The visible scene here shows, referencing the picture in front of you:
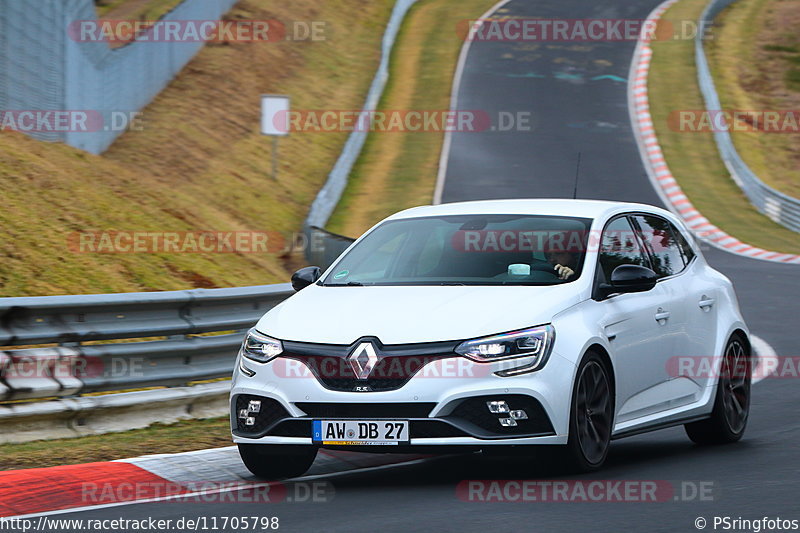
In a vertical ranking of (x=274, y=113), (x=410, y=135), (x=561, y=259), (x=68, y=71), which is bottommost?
(x=561, y=259)

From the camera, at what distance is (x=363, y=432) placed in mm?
7465

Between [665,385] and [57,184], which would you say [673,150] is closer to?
[57,184]

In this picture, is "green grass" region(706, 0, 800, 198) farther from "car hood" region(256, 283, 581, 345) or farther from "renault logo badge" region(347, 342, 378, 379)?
"renault logo badge" region(347, 342, 378, 379)

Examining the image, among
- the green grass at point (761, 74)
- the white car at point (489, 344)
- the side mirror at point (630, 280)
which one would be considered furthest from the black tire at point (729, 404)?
the green grass at point (761, 74)

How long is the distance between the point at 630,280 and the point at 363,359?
6.11 feet

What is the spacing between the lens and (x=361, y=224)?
92.5 feet

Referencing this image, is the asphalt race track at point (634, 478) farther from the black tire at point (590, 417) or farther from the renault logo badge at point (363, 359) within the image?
the renault logo badge at point (363, 359)

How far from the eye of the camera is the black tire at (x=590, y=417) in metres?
7.66

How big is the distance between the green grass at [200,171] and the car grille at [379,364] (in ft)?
19.3

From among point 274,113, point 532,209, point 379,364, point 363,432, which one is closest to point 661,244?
point 532,209

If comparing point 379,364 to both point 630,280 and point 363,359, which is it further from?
point 630,280

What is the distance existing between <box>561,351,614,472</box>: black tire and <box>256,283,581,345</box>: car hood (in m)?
0.41

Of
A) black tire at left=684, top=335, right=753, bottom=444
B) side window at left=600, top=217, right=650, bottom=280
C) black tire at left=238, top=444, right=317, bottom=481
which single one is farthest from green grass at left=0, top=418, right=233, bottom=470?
black tire at left=684, top=335, right=753, bottom=444

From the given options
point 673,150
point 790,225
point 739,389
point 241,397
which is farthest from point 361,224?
point 241,397
